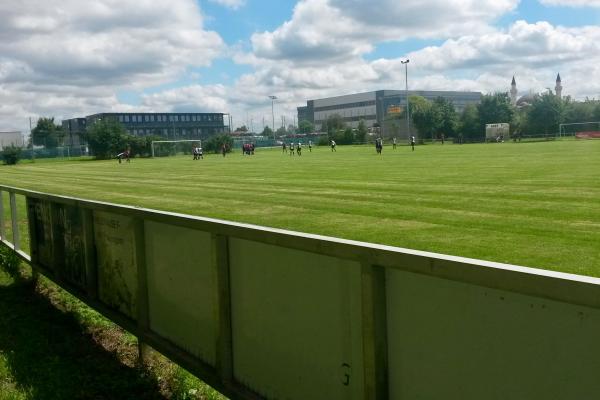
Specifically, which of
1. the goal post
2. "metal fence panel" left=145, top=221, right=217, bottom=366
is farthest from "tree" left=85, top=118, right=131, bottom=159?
"metal fence panel" left=145, top=221, right=217, bottom=366

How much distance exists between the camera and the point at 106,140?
3127 inches

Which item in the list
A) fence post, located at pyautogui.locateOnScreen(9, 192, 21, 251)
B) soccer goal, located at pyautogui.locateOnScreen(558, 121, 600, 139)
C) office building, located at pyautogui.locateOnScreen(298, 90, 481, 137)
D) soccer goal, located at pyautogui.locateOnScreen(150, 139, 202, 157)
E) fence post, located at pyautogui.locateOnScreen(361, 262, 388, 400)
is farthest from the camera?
office building, located at pyautogui.locateOnScreen(298, 90, 481, 137)

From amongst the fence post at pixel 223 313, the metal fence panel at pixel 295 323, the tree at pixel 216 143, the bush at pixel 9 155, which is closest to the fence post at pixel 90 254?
the fence post at pixel 223 313

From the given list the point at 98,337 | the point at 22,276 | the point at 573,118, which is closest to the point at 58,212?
the point at 98,337

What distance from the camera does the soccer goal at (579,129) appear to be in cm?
8394

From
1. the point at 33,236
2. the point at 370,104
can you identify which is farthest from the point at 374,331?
the point at 370,104

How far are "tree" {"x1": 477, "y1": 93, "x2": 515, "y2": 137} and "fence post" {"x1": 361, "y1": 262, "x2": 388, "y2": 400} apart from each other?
99949 mm

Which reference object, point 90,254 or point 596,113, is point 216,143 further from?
point 90,254

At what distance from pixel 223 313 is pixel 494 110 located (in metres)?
101

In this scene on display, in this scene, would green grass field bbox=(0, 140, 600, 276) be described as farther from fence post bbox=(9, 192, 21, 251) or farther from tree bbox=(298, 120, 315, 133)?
tree bbox=(298, 120, 315, 133)

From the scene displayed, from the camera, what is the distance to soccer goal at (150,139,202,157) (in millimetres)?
82750

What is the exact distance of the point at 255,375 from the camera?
379 cm

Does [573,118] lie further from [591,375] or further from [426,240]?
[591,375]

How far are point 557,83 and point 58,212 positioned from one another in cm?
18275
